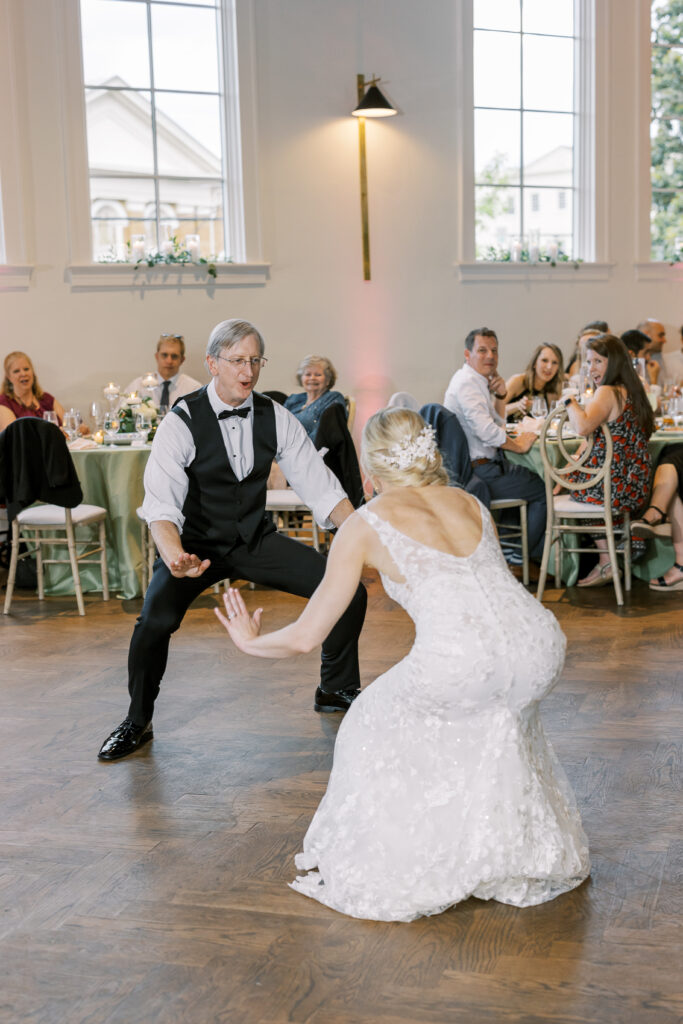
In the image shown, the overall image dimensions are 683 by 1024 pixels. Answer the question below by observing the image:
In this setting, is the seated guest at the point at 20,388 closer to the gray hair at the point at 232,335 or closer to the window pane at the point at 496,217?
the gray hair at the point at 232,335

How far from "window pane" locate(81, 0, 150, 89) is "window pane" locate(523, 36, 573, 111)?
3.18 m

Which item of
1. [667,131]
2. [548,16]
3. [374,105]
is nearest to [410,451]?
[374,105]

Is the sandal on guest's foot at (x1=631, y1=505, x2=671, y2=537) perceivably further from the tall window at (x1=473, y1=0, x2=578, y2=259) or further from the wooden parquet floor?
the tall window at (x1=473, y1=0, x2=578, y2=259)

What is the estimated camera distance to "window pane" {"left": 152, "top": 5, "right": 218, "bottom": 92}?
7824mm

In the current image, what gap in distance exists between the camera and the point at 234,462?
145 inches

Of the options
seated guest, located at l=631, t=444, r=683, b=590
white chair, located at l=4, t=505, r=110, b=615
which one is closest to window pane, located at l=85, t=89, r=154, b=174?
white chair, located at l=4, t=505, r=110, b=615

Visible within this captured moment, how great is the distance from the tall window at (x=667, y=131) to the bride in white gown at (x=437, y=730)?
7.69m

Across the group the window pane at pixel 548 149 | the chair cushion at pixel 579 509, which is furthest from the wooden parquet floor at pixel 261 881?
the window pane at pixel 548 149

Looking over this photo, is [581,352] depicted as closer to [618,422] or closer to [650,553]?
[650,553]

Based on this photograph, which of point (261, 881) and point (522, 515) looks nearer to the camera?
point (261, 881)

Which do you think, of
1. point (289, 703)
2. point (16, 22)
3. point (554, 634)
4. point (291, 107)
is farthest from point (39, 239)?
point (554, 634)

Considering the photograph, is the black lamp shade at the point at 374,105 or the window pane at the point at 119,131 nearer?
the window pane at the point at 119,131

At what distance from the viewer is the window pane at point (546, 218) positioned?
911cm

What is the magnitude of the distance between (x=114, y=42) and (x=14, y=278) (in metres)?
1.85
